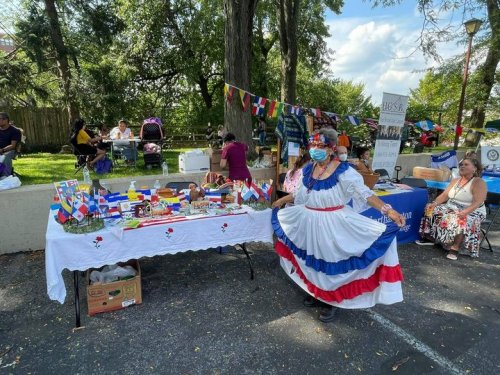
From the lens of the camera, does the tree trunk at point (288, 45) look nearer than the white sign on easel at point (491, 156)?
No

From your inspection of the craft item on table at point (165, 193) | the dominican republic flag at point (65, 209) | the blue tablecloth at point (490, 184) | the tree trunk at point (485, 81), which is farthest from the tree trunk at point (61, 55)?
the tree trunk at point (485, 81)

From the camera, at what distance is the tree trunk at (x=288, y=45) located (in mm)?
10750

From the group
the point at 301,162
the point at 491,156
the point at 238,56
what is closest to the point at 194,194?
the point at 301,162

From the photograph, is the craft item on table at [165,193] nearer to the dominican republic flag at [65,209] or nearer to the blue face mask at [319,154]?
the dominican republic flag at [65,209]

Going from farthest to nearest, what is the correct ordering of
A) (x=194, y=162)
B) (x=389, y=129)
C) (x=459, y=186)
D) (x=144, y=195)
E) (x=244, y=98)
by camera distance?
(x=244, y=98)
(x=389, y=129)
(x=194, y=162)
(x=459, y=186)
(x=144, y=195)

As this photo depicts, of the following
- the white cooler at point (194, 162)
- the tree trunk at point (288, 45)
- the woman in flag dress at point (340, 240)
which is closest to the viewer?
the woman in flag dress at point (340, 240)

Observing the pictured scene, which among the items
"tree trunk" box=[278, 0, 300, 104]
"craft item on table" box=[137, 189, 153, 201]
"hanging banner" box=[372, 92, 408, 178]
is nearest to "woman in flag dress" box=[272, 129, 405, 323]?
"craft item on table" box=[137, 189, 153, 201]

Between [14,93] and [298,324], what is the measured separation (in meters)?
11.8

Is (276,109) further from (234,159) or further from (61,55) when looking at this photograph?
(61,55)

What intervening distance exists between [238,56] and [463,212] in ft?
15.7

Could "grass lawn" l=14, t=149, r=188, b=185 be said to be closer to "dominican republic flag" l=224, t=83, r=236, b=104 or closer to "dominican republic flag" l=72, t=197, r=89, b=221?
"dominican republic flag" l=224, t=83, r=236, b=104

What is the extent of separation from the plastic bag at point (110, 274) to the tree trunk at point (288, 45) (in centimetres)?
882

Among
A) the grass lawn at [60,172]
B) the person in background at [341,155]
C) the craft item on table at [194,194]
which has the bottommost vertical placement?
the grass lawn at [60,172]

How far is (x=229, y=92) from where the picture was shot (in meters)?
6.44
